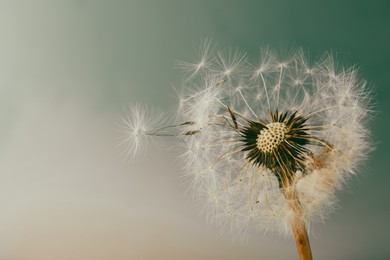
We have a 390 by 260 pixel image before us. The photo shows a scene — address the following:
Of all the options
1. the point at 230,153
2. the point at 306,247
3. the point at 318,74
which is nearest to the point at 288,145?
the point at 230,153

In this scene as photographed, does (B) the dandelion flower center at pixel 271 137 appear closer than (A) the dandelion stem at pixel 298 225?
No

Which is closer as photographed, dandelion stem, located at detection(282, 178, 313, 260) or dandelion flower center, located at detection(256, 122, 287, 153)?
dandelion stem, located at detection(282, 178, 313, 260)

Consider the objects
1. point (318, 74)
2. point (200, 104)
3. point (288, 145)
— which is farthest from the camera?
point (318, 74)

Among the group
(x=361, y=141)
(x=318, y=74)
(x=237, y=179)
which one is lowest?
(x=237, y=179)

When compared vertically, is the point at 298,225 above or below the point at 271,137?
below

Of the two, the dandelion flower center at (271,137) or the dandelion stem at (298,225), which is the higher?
the dandelion flower center at (271,137)

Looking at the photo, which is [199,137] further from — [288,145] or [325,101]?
[325,101]

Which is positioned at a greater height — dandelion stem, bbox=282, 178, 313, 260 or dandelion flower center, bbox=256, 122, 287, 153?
dandelion flower center, bbox=256, 122, 287, 153

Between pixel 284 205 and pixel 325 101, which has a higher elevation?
pixel 325 101
